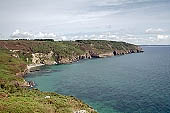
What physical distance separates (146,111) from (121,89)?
30.0 meters

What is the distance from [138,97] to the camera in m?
82.4

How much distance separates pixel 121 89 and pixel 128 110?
29.1m

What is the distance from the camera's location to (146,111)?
66.7 m

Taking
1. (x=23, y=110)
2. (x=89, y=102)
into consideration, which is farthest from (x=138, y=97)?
(x=23, y=110)

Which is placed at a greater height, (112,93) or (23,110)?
(23,110)

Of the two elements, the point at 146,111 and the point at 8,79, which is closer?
the point at 146,111

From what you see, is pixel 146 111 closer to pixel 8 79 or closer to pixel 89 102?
pixel 89 102

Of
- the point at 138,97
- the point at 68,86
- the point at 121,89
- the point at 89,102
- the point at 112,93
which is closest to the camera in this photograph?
the point at 89,102

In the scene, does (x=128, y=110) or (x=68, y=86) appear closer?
(x=128, y=110)

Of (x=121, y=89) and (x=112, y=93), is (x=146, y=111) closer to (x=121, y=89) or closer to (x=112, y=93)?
(x=112, y=93)

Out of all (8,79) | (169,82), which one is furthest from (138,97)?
(8,79)

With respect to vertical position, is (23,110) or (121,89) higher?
(23,110)

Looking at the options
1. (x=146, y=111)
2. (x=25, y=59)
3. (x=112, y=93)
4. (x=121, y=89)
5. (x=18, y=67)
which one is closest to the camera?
(x=146, y=111)

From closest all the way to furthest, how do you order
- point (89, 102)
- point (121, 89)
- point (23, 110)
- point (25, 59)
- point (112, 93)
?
point (23, 110) < point (89, 102) < point (112, 93) < point (121, 89) < point (25, 59)
